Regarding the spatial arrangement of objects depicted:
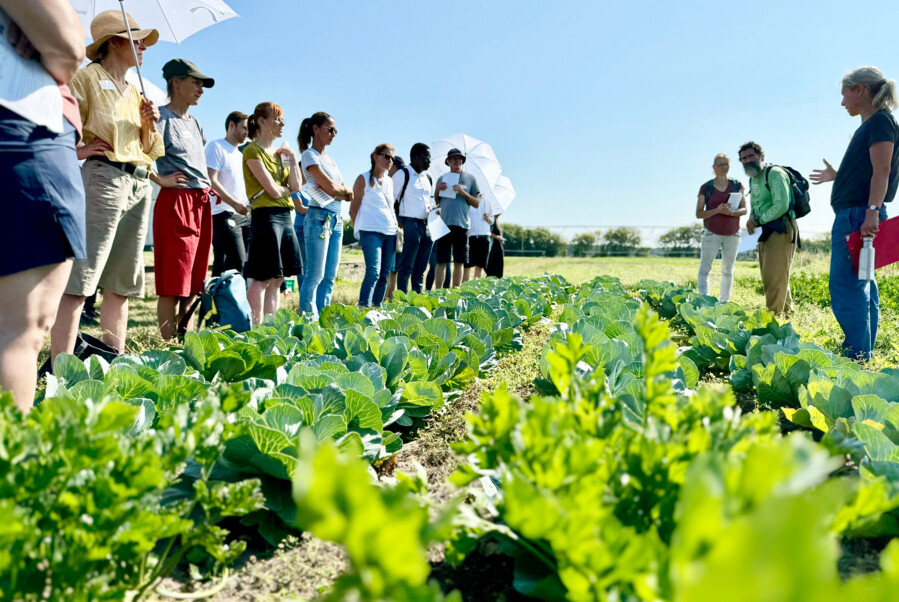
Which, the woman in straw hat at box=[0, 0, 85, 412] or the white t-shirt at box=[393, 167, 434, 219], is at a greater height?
the white t-shirt at box=[393, 167, 434, 219]

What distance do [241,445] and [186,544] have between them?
47cm

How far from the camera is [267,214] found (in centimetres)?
442

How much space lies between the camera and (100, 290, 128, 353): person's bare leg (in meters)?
3.09

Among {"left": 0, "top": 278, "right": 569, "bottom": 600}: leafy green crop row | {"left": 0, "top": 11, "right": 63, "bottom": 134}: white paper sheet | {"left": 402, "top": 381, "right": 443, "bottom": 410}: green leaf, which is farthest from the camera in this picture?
{"left": 402, "top": 381, "right": 443, "bottom": 410}: green leaf

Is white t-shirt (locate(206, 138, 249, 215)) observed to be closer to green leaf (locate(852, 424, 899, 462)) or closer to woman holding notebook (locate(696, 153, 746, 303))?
green leaf (locate(852, 424, 899, 462))

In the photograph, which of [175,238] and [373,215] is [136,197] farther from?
[373,215]

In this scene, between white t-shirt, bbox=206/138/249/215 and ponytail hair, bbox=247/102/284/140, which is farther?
white t-shirt, bbox=206/138/249/215

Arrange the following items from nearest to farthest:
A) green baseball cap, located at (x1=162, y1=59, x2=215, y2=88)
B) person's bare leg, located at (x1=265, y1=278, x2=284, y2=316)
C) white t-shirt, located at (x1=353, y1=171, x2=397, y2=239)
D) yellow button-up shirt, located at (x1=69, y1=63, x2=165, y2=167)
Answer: yellow button-up shirt, located at (x1=69, y1=63, x2=165, y2=167) → green baseball cap, located at (x1=162, y1=59, x2=215, y2=88) → person's bare leg, located at (x1=265, y1=278, x2=284, y2=316) → white t-shirt, located at (x1=353, y1=171, x2=397, y2=239)

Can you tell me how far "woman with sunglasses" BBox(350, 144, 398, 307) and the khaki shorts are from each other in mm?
2454

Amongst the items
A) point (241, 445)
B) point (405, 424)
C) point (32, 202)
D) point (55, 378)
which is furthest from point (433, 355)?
point (32, 202)

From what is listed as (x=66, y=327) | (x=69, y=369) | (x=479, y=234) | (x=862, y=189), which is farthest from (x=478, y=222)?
(x=69, y=369)

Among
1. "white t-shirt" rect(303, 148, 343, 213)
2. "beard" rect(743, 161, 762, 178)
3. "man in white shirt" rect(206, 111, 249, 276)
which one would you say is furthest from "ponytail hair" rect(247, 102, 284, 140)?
"beard" rect(743, 161, 762, 178)

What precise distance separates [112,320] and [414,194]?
4133 mm

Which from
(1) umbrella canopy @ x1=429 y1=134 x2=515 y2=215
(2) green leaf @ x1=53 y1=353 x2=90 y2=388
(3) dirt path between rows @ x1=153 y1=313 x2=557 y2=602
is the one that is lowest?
(3) dirt path between rows @ x1=153 y1=313 x2=557 y2=602
